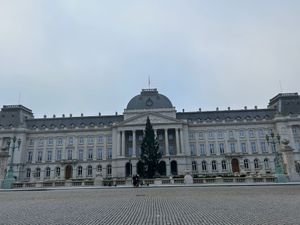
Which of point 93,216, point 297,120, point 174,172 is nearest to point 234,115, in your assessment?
point 297,120

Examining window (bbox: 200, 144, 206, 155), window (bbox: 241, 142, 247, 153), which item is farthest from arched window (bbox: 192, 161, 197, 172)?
window (bbox: 241, 142, 247, 153)

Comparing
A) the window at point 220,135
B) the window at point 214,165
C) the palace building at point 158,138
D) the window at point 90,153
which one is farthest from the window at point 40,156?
the window at point 220,135

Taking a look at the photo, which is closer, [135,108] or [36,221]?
[36,221]

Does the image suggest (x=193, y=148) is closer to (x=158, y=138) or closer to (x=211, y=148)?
(x=211, y=148)

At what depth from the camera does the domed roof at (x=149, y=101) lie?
78.6 m

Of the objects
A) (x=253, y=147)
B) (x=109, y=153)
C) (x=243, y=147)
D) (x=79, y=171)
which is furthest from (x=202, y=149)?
(x=79, y=171)

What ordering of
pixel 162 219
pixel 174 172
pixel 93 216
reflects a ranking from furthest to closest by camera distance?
pixel 174 172, pixel 93 216, pixel 162 219

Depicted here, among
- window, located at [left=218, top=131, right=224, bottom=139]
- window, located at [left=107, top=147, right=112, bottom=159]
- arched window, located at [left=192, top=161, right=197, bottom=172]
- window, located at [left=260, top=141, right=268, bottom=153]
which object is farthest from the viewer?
window, located at [left=107, top=147, right=112, bottom=159]

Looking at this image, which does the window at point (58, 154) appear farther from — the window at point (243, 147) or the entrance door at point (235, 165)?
the window at point (243, 147)

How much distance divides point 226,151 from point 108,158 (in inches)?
1349

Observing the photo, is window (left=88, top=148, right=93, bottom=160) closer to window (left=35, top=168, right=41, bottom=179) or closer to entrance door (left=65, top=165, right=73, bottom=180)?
entrance door (left=65, top=165, right=73, bottom=180)

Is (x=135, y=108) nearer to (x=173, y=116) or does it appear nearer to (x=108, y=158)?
(x=173, y=116)

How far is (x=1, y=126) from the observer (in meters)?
79.7

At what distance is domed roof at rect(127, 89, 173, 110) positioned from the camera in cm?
7862
